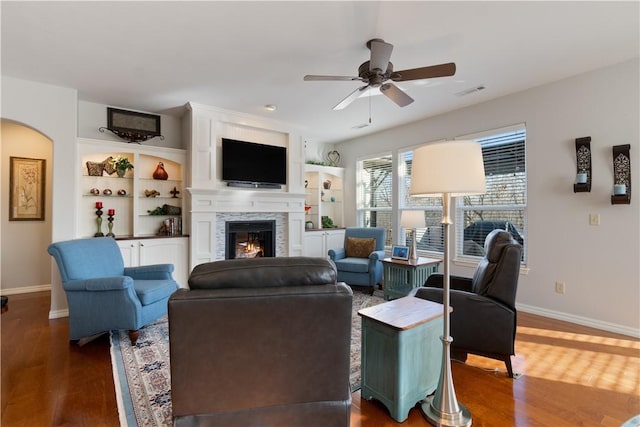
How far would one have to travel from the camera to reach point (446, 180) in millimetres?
1532

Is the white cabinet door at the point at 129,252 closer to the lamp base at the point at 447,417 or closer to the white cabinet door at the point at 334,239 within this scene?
the white cabinet door at the point at 334,239

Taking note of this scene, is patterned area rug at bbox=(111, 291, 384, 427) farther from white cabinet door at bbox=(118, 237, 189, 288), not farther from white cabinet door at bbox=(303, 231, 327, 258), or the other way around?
white cabinet door at bbox=(303, 231, 327, 258)

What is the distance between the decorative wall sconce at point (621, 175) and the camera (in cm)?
298

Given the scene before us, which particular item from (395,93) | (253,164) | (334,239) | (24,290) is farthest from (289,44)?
(24,290)

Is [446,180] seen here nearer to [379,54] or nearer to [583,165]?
[379,54]

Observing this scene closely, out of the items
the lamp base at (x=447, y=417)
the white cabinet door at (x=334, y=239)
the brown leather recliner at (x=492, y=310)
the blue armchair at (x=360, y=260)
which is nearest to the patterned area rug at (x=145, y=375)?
the lamp base at (x=447, y=417)

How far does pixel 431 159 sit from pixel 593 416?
5.88 feet

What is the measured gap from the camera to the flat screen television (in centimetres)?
446

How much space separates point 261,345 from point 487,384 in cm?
173

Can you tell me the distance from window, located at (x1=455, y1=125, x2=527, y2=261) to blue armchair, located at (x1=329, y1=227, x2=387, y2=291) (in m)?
1.20

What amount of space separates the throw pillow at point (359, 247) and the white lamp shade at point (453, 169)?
130 inches

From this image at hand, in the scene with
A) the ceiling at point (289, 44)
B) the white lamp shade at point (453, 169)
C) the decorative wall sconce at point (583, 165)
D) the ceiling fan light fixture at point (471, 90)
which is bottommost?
the white lamp shade at point (453, 169)

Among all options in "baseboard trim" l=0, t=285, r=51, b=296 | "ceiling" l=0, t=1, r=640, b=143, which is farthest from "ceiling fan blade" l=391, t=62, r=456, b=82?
"baseboard trim" l=0, t=285, r=51, b=296

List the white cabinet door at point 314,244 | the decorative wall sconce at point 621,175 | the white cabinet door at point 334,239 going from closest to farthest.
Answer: the decorative wall sconce at point 621,175, the white cabinet door at point 314,244, the white cabinet door at point 334,239
